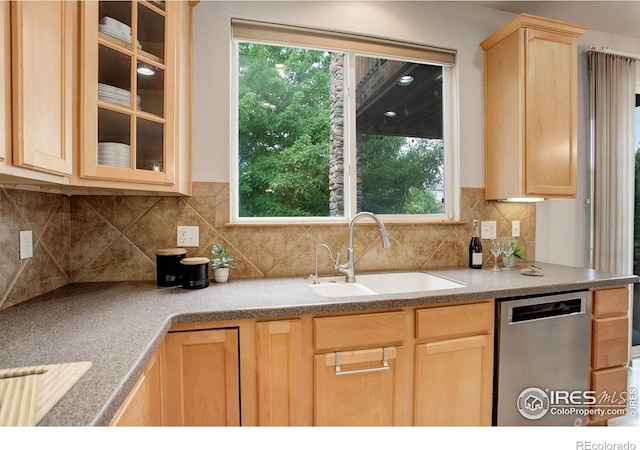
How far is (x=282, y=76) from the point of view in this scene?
1.99m

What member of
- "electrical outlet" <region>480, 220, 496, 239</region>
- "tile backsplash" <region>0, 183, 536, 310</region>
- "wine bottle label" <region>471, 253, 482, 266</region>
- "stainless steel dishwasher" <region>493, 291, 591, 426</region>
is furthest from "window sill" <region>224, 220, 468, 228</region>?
"stainless steel dishwasher" <region>493, 291, 591, 426</region>

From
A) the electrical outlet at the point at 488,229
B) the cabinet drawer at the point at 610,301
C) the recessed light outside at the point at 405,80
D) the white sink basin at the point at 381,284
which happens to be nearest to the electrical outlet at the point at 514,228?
the electrical outlet at the point at 488,229

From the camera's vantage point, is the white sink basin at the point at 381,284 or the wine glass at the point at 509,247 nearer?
the white sink basin at the point at 381,284

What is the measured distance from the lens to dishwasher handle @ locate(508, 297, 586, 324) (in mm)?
1526

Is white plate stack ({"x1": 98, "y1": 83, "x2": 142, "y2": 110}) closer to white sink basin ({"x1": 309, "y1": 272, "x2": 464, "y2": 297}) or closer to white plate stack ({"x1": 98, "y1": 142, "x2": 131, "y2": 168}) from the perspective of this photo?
white plate stack ({"x1": 98, "y1": 142, "x2": 131, "y2": 168})

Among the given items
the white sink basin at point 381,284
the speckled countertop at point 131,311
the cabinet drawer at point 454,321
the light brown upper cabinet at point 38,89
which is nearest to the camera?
the speckled countertop at point 131,311

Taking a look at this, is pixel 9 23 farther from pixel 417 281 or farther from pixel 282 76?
pixel 417 281

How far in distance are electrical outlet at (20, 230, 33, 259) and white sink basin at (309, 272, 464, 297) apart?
1237mm

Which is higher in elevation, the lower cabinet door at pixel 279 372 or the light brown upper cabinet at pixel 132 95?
the light brown upper cabinet at pixel 132 95

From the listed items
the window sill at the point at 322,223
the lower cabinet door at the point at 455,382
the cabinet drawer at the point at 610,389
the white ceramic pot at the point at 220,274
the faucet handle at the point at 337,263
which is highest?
the window sill at the point at 322,223

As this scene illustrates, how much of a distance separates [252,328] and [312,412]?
0.43m

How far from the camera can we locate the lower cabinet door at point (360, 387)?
4.25 ft

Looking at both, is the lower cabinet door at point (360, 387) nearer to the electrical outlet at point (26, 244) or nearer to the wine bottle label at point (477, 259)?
the wine bottle label at point (477, 259)

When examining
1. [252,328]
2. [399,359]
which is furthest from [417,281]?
[252,328]
